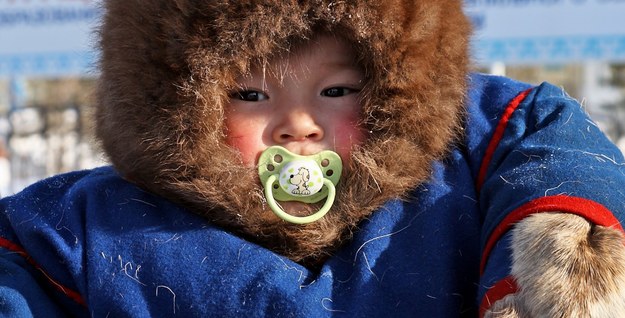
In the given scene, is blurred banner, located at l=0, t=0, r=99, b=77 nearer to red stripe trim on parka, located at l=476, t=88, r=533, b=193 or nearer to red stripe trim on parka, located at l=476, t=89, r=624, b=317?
red stripe trim on parka, located at l=476, t=88, r=533, b=193

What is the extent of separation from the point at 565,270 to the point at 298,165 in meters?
0.43

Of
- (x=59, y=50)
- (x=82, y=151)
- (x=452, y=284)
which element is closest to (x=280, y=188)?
(x=452, y=284)

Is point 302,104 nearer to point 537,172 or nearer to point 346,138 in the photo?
point 346,138

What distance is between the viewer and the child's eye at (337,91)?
135 cm

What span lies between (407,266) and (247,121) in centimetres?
33

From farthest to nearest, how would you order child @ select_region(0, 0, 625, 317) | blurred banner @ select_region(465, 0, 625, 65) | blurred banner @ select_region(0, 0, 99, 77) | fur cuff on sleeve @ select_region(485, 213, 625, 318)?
blurred banner @ select_region(0, 0, 99, 77)
blurred banner @ select_region(465, 0, 625, 65)
child @ select_region(0, 0, 625, 317)
fur cuff on sleeve @ select_region(485, 213, 625, 318)

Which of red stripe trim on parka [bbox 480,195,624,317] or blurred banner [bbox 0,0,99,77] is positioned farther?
blurred banner [bbox 0,0,99,77]

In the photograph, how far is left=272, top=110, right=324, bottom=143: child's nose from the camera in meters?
1.32

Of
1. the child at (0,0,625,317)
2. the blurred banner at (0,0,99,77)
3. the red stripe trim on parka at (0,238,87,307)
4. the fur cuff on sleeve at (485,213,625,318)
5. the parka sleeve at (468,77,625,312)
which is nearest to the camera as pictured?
the fur cuff on sleeve at (485,213,625,318)

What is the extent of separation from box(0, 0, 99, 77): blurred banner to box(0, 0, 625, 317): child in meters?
3.81

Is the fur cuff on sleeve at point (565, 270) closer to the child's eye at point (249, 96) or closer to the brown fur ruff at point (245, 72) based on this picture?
the brown fur ruff at point (245, 72)

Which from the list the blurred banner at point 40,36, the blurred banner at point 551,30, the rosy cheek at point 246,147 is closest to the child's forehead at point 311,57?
the rosy cheek at point 246,147

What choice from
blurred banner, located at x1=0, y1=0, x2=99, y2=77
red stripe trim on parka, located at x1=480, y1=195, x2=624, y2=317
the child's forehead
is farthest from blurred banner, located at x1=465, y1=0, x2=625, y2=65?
red stripe trim on parka, located at x1=480, y1=195, x2=624, y2=317

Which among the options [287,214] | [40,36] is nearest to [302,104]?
[287,214]
